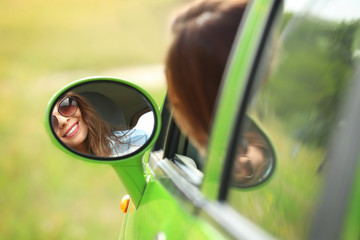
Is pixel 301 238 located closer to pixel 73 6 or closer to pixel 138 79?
pixel 138 79

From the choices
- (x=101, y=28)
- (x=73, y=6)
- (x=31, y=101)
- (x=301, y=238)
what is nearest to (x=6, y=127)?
(x=31, y=101)

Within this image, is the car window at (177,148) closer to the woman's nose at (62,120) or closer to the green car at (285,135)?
the green car at (285,135)

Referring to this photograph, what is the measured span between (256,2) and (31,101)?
9985 mm

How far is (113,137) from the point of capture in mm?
2564

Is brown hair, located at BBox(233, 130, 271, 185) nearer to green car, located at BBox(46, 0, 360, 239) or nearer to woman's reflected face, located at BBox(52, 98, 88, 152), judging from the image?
green car, located at BBox(46, 0, 360, 239)

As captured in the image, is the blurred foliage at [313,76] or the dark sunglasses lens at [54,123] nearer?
the blurred foliage at [313,76]

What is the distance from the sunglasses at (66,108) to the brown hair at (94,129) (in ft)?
0.07

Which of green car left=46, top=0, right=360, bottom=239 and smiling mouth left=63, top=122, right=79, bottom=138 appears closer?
green car left=46, top=0, right=360, bottom=239

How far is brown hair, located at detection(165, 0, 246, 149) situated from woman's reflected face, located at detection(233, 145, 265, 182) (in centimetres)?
33

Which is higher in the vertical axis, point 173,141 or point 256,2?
point 256,2

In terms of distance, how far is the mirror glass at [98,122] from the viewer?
2.54 metres

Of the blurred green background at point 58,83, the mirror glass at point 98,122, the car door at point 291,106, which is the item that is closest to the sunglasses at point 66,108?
the mirror glass at point 98,122

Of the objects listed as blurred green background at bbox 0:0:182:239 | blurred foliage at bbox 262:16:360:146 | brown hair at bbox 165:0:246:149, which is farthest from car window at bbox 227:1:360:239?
blurred green background at bbox 0:0:182:239

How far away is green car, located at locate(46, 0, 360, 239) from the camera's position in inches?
39.8
